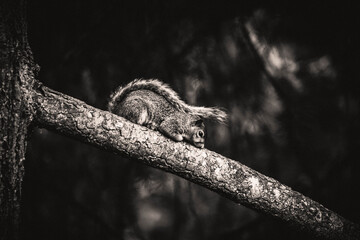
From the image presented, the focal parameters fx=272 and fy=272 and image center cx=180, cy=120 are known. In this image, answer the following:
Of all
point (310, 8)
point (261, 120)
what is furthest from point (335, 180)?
point (310, 8)

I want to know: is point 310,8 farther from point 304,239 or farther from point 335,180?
point 304,239

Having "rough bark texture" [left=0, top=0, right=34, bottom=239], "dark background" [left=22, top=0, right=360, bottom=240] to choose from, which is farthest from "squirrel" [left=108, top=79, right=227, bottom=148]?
"dark background" [left=22, top=0, right=360, bottom=240]

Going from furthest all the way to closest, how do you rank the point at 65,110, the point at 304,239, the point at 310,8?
the point at 304,239
the point at 310,8
the point at 65,110

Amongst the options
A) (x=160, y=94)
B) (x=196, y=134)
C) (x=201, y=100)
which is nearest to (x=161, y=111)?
(x=160, y=94)

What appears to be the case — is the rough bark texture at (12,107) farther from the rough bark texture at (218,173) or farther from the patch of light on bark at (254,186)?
the patch of light on bark at (254,186)

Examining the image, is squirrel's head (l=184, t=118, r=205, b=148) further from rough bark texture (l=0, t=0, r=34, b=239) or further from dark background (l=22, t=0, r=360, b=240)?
dark background (l=22, t=0, r=360, b=240)

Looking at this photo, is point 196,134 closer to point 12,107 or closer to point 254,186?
point 254,186
